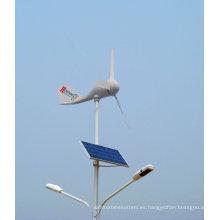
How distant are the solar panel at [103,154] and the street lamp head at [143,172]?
2187 mm

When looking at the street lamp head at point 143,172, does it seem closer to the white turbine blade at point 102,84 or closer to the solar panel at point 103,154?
the solar panel at point 103,154

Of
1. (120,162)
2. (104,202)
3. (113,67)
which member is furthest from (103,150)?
(113,67)

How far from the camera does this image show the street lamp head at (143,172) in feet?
35.6

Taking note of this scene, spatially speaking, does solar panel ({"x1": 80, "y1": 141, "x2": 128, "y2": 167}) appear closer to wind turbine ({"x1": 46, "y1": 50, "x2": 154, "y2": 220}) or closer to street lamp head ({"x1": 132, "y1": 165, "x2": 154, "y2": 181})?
wind turbine ({"x1": 46, "y1": 50, "x2": 154, "y2": 220})

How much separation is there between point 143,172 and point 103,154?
3.26 meters

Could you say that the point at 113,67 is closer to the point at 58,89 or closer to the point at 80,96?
the point at 80,96

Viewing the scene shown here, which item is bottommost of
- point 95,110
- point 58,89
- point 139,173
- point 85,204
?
point 85,204

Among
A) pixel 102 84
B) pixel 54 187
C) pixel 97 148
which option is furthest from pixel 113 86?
pixel 54 187

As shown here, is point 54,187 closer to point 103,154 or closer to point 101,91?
point 103,154

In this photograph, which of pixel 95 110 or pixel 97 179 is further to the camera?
pixel 95 110

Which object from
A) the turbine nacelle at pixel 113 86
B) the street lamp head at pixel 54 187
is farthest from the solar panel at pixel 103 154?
the turbine nacelle at pixel 113 86

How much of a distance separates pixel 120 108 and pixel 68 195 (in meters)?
5.58

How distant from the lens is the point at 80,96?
1762cm

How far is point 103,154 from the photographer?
14.1m
